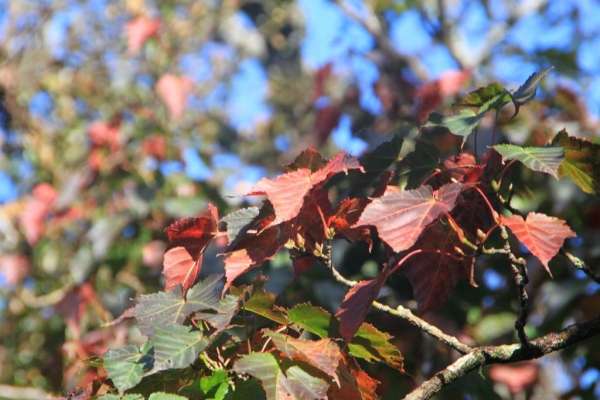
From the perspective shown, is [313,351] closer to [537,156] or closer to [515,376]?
[537,156]

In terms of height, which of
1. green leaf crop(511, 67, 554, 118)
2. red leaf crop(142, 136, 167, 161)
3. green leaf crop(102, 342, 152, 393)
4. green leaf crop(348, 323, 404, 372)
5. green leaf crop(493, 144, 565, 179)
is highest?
green leaf crop(511, 67, 554, 118)

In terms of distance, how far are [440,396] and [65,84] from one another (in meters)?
3.24

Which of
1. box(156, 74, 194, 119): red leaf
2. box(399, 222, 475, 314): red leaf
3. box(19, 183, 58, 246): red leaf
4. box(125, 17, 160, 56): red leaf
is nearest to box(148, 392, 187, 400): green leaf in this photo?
box(399, 222, 475, 314): red leaf

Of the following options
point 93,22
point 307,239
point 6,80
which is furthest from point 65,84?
point 307,239

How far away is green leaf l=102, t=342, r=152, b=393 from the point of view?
917mm

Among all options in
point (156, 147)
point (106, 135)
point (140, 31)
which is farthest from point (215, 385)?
point (140, 31)

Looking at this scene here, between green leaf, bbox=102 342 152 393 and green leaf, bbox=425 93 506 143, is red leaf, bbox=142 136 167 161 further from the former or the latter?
green leaf, bbox=102 342 152 393

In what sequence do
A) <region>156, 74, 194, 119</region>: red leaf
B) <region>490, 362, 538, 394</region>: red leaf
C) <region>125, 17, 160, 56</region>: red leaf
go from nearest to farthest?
<region>490, 362, 538, 394</region>: red leaf, <region>156, 74, 194, 119</region>: red leaf, <region>125, 17, 160, 56</region>: red leaf

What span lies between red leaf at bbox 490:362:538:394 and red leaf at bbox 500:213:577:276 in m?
1.70

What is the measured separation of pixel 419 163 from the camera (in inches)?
46.6

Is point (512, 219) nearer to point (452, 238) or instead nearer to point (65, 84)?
point (452, 238)

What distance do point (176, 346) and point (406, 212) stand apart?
0.33 metres

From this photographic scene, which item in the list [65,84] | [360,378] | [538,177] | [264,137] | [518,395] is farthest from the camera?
[264,137]

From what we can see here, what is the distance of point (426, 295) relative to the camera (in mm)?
1147
